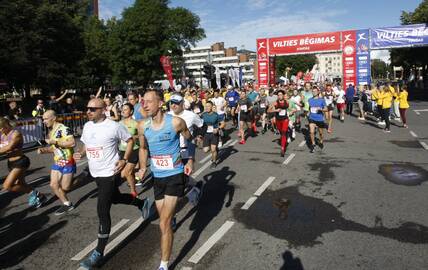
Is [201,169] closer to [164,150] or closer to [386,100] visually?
[164,150]

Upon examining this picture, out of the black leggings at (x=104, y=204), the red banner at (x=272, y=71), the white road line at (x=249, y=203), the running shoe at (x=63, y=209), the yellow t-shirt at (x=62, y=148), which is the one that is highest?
the red banner at (x=272, y=71)

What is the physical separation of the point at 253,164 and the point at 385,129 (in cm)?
790

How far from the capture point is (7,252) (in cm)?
459

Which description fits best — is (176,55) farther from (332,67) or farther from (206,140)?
(332,67)

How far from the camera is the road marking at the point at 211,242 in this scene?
13.9 feet

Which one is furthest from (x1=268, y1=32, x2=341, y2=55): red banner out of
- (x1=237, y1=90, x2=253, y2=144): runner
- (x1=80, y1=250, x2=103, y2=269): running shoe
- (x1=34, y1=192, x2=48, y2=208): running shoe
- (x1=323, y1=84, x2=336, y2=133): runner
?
(x1=80, y1=250, x2=103, y2=269): running shoe

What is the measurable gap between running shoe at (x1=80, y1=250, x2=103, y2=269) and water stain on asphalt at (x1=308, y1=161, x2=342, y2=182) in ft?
16.2

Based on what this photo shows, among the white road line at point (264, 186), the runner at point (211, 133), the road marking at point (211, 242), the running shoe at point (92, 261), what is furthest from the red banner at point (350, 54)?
the running shoe at point (92, 261)

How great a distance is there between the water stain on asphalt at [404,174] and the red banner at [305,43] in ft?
69.1

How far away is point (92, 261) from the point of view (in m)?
4.05

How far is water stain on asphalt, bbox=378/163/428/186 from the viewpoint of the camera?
23.6 ft

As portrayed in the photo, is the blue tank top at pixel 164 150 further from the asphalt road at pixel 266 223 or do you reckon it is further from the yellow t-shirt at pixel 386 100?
the yellow t-shirt at pixel 386 100

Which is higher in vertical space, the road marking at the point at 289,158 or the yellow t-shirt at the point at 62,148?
the yellow t-shirt at the point at 62,148

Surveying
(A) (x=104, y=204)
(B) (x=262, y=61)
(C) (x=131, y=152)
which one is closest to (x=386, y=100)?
(C) (x=131, y=152)
